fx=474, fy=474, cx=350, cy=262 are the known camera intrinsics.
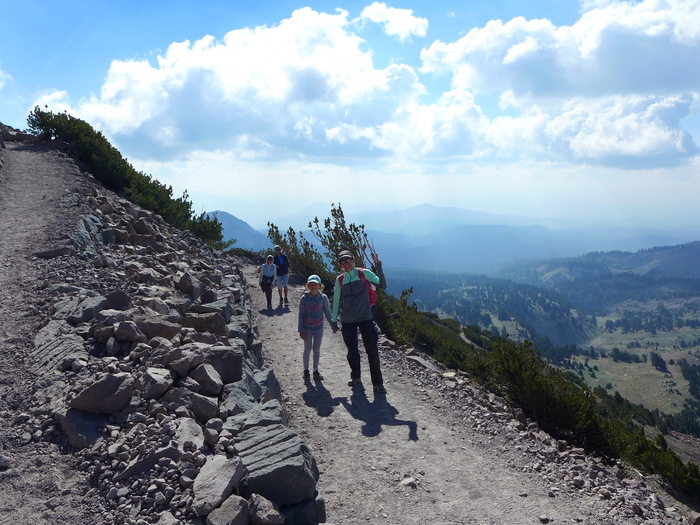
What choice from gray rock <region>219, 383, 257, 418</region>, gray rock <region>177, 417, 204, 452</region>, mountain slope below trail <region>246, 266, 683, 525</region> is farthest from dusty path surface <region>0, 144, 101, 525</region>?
mountain slope below trail <region>246, 266, 683, 525</region>

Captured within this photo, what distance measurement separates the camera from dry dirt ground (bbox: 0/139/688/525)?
14.8 ft

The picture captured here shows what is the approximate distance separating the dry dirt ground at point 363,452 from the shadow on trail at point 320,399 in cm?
3

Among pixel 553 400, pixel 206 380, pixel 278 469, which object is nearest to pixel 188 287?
pixel 206 380

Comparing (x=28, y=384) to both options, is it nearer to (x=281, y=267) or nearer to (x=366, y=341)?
(x=366, y=341)

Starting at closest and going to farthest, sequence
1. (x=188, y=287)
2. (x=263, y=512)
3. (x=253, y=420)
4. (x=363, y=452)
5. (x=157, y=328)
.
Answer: (x=263, y=512)
(x=253, y=420)
(x=363, y=452)
(x=157, y=328)
(x=188, y=287)

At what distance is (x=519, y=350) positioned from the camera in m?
10.2

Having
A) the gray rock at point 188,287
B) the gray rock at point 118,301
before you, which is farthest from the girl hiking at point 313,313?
the gray rock at point 118,301

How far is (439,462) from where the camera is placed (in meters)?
6.55

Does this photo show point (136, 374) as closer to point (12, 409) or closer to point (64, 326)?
point (12, 409)

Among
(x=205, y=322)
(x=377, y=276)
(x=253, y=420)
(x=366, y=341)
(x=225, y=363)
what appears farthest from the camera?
(x=377, y=276)

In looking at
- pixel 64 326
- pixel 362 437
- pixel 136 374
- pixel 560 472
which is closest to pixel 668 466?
pixel 560 472

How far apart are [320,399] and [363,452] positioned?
209 centimetres

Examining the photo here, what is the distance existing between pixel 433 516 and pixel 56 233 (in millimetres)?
10711

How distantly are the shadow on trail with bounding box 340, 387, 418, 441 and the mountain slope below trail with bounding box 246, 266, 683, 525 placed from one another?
0.06 ft
